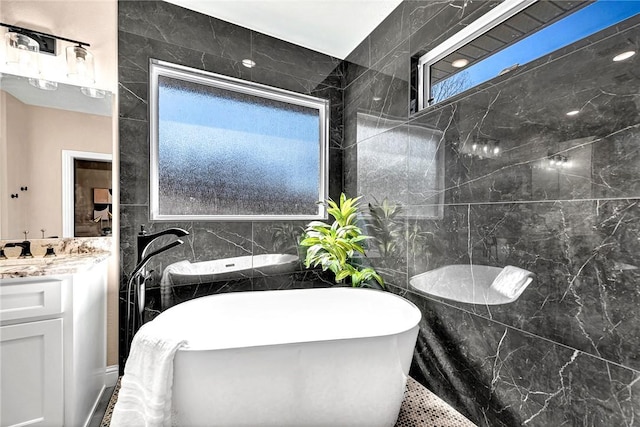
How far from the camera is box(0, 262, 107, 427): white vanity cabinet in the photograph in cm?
126

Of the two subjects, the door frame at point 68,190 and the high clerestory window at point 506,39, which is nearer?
the high clerestory window at point 506,39

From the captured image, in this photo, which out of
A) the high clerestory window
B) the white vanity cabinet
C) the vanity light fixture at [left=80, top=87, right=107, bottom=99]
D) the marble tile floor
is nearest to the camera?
the high clerestory window

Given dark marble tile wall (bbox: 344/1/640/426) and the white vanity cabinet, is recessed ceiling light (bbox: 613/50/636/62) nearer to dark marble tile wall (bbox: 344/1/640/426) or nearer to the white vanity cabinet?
dark marble tile wall (bbox: 344/1/640/426)

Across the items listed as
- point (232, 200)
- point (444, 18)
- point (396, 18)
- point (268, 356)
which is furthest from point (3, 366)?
point (396, 18)

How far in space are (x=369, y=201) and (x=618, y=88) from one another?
63.8 inches

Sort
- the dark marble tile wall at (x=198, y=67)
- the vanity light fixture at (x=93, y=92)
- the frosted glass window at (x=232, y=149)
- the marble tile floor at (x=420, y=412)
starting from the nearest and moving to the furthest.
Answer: the marble tile floor at (x=420, y=412) → the vanity light fixture at (x=93, y=92) → the dark marble tile wall at (x=198, y=67) → the frosted glass window at (x=232, y=149)

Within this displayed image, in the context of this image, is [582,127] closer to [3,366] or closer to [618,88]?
[618,88]

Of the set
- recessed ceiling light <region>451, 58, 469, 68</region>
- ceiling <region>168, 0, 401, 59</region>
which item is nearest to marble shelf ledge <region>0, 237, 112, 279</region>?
ceiling <region>168, 0, 401, 59</region>

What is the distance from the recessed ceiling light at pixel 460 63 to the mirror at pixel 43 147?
2.26 metres

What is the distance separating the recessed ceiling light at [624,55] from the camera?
A: 1.03 metres

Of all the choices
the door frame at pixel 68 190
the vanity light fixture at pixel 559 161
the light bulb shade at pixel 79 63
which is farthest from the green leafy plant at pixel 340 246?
the light bulb shade at pixel 79 63

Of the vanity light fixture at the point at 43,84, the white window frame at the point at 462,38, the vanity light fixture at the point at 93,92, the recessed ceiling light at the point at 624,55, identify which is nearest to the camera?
the recessed ceiling light at the point at 624,55

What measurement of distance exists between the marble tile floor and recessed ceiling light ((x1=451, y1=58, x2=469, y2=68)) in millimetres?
2064

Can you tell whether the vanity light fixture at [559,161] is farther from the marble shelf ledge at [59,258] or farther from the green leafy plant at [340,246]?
the marble shelf ledge at [59,258]
